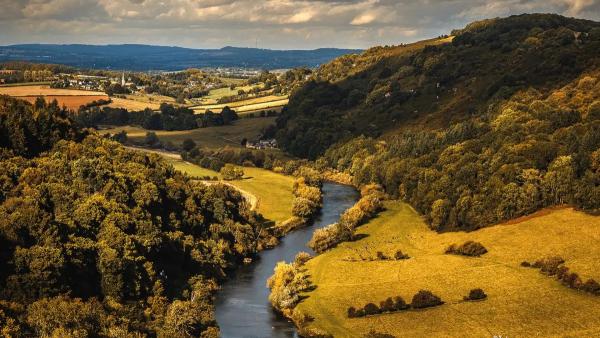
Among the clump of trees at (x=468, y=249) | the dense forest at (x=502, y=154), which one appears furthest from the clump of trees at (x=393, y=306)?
the dense forest at (x=502, y=154)

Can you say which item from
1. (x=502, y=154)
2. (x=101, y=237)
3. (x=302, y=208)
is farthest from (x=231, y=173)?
(x=101, y=237)

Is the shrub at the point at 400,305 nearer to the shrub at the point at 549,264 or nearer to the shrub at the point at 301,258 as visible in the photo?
the shrub at the point at 549,264

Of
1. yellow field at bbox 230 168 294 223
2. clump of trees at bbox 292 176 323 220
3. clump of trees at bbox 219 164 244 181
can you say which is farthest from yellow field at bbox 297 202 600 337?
clump of trees at bbox 219 164 244 181

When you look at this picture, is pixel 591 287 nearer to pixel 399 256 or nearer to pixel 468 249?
pixel 468 249

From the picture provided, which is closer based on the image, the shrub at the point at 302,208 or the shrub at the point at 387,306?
the shrub at the point at 387,306

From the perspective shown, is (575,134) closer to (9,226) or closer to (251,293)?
(251,293)
